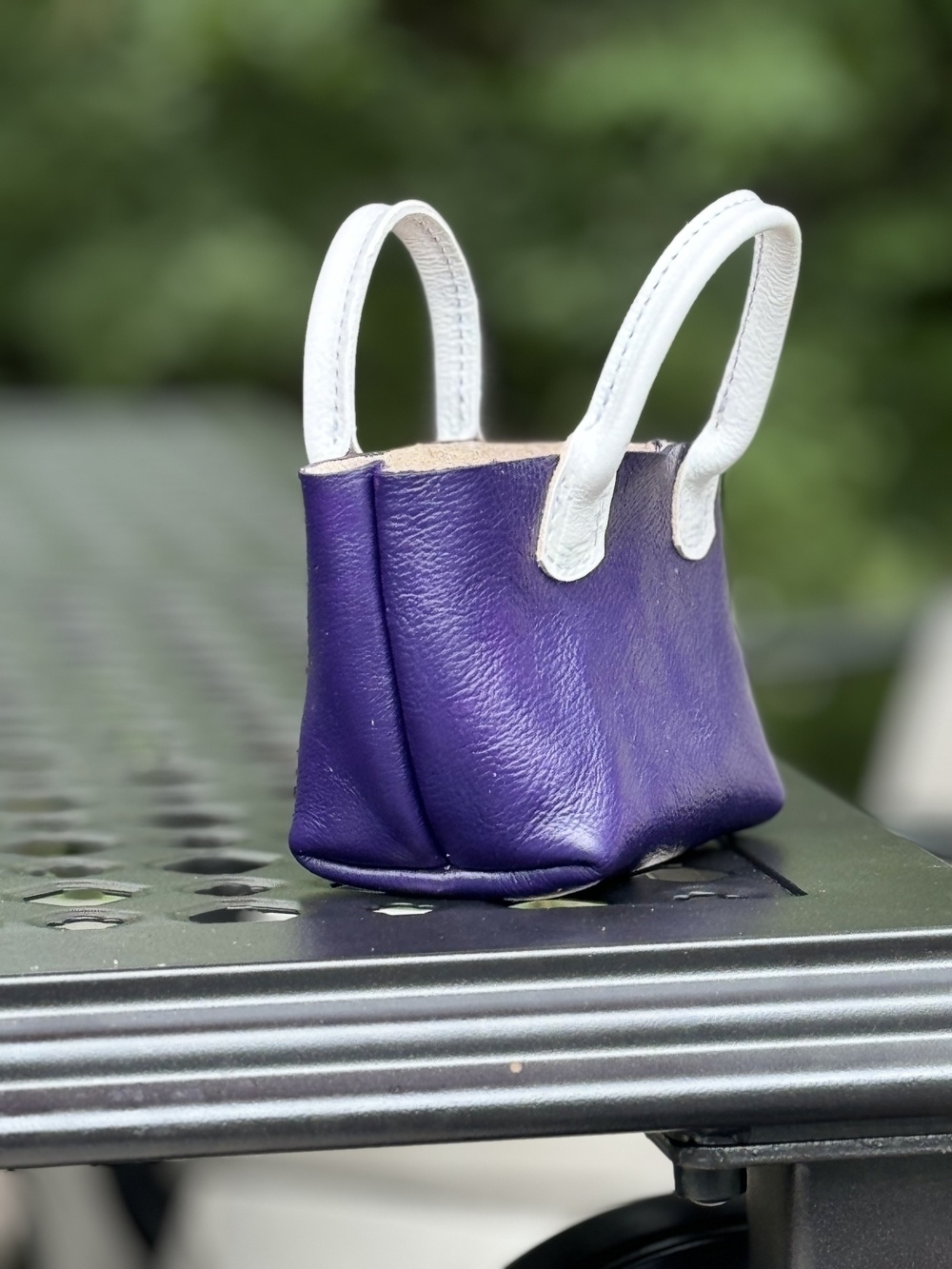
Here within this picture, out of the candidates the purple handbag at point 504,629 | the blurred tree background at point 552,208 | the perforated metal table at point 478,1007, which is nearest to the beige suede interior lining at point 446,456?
the purple handbag at point 504,629

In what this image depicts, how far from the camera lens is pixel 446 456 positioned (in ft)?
2.11

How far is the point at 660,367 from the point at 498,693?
0.13m

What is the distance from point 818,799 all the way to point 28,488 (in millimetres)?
1599

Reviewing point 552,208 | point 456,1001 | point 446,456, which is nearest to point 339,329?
point 446,456

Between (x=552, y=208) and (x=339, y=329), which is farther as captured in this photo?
(x=552, y=208)

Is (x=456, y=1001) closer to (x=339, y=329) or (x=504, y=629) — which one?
(x=504, y=629)

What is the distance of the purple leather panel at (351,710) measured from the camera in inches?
22.1

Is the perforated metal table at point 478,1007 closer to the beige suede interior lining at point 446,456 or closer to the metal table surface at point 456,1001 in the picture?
the metal table surface at point 456,1001

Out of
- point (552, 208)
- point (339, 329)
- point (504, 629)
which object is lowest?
→ point (504, 629)

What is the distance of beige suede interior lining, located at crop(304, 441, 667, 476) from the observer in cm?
57

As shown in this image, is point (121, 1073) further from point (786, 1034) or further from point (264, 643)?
point (264, 643)

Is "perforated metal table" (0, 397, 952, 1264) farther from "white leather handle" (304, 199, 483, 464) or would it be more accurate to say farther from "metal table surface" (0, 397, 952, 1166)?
"white leather handle" (304, 199, 483, 464)

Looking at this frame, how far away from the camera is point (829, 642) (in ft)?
9.39

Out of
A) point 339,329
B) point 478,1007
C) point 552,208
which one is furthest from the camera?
point 552,208
